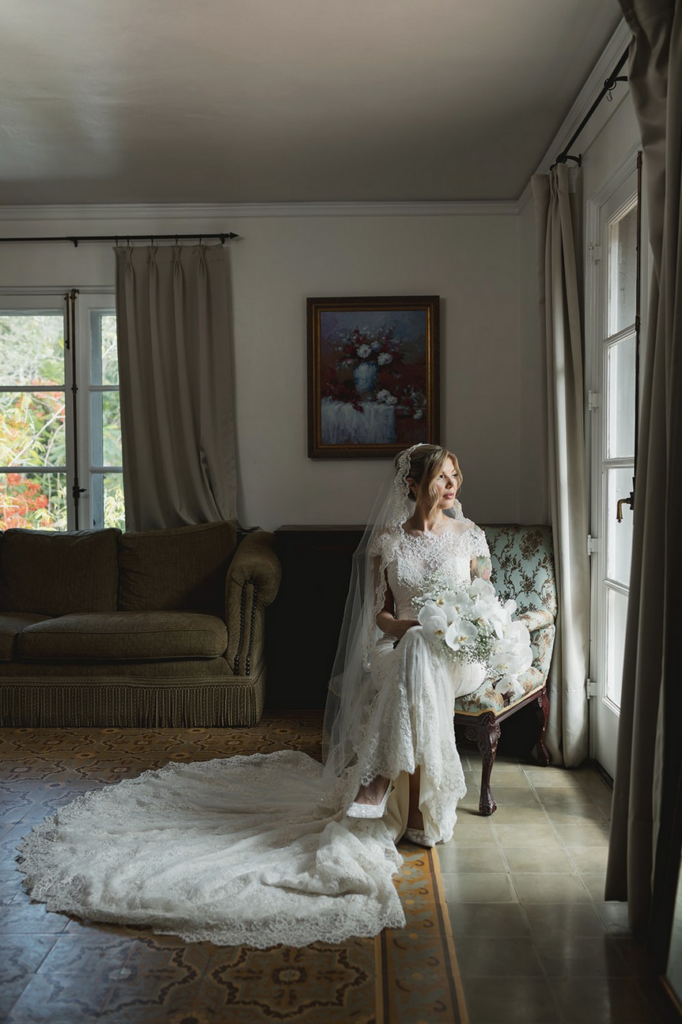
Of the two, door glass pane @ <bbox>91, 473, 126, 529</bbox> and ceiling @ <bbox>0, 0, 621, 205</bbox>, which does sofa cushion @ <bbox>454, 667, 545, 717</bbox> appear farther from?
door glass pane @ <bbox>91, 473, 126, 529</bbox>

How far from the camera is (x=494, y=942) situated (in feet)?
7.30

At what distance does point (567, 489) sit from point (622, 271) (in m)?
0.92

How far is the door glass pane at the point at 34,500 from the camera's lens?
5297 millimetres

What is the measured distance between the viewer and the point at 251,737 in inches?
161

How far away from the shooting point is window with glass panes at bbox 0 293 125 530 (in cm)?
525

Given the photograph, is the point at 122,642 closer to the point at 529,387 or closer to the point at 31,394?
the point at 31,394

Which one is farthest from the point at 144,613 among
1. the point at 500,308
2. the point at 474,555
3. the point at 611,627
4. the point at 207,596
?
the point at 500,308

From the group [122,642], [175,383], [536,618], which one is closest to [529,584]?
[536,618]

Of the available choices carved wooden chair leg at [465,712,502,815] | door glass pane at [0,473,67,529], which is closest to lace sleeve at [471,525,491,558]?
carved wooden chair leg at [465,712,502,815]

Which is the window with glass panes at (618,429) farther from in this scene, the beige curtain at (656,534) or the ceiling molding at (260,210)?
the ceiling molding at (260,210)

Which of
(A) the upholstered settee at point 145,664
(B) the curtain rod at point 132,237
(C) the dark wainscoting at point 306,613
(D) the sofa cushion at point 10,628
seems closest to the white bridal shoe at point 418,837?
(A) the upholstered settee at point 145,664

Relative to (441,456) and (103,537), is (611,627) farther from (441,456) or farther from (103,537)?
(103,537)

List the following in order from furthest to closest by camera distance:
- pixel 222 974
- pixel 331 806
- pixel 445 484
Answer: pixel 445 484 < pixel 331 806 < pixel 222 974

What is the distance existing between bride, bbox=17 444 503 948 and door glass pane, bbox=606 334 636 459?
0.68m
